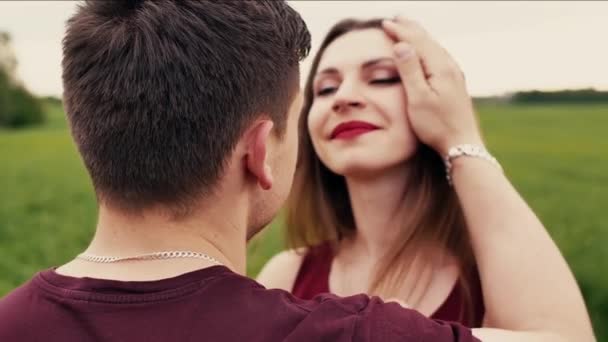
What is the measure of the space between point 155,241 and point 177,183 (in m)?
0.11

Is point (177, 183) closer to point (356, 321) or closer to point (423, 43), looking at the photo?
point (356, 321)

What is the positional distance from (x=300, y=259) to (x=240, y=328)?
1.72 metres

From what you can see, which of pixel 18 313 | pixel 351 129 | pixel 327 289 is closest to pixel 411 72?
pixel 351 129

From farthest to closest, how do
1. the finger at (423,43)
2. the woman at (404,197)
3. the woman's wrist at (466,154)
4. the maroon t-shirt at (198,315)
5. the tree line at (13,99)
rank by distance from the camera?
the tree line at (13,99)
the finger at (423,43)
the woman's wrist at (466,154)
the woman at (404,197)
the maroon t-shirt at (198,315)

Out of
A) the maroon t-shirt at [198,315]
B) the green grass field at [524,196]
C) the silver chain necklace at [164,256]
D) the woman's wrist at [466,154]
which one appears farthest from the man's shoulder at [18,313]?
the green grass field at [524,196]

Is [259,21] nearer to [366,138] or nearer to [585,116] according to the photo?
[366,138]

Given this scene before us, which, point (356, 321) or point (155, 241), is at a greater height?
point (155, 241)

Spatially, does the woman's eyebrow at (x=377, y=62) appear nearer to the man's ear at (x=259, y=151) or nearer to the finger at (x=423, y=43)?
the finger at (x=423, y=43)

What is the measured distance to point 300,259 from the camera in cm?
307

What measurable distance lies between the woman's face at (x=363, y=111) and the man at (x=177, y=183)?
976mm

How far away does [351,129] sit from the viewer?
8.45 feet

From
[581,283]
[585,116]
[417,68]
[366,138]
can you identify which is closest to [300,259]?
[366,138]

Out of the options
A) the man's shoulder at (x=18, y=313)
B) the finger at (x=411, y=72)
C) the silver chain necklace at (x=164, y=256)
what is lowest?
the man's shoulder at (x=18, y=313)

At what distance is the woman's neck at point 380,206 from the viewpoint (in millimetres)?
2676
